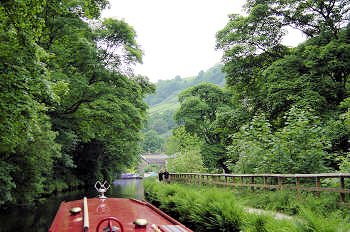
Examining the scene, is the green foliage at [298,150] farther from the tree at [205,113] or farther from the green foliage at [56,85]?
the tree at [205,113]

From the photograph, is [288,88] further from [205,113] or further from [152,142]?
[152,142]

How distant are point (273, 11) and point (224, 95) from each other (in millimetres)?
18846

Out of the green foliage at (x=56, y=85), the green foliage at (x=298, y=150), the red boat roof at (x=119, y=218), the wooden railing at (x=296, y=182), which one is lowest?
the red boat roof at (x=119, y=218)

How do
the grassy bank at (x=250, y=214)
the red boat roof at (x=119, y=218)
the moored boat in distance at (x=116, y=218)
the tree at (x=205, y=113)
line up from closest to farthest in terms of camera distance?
1. the grassy bank at (x=250, y=214)
2. the moored boat in distance at (x=116, y=218)
3. the red boat roof at (x=119, y=218)
4. the tree at (x=205, y=113)

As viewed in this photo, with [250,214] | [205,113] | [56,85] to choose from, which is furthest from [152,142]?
[250,214]

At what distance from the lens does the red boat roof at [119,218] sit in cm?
592

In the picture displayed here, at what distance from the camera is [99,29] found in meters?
24.8

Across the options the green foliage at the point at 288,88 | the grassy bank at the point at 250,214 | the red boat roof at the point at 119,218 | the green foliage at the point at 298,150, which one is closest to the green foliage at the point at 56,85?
the red boat roof at the point at 119,218

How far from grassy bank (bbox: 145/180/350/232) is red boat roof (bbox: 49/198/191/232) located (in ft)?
3.55

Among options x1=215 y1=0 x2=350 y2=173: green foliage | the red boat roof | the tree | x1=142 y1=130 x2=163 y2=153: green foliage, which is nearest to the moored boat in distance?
the red boat roof

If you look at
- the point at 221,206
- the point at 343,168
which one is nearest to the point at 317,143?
the point at 343,168

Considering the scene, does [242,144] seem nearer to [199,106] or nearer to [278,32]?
[278,32]

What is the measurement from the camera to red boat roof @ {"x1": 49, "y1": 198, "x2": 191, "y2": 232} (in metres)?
5.92

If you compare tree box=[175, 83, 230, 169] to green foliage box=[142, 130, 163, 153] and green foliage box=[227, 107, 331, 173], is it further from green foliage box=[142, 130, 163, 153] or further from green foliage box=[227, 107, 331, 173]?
green foliage box=[142, 130, 163, 153]
